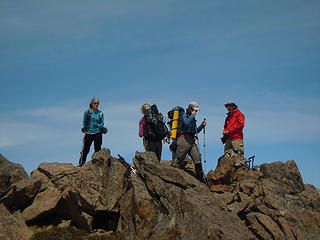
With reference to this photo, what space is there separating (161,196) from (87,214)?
407 cm

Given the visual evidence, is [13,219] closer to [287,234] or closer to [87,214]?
[87,214]

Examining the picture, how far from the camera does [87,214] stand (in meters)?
15.8

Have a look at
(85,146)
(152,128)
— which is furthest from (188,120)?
(85,146)

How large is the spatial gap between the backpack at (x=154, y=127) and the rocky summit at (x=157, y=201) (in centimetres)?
195

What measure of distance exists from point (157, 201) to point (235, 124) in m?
7.65

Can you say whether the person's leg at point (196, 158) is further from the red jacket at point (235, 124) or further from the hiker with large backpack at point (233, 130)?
the red jacket at point (235, 124)

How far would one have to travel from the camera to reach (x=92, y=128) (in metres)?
19.7

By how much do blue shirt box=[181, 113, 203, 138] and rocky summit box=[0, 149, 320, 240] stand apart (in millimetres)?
2245

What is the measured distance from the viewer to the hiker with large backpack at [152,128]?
18.3m

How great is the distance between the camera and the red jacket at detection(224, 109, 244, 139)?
764 inches

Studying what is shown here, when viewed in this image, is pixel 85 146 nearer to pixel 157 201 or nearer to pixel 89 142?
pixel 89 142

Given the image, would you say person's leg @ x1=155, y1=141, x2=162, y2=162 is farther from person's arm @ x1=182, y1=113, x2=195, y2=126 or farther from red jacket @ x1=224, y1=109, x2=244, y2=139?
red jacket @ x1=224, y1=109, x2=244, y2=139

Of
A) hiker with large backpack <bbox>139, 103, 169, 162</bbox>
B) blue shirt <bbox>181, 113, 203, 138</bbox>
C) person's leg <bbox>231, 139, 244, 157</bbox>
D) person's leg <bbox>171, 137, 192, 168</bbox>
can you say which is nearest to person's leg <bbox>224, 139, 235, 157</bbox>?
person's leg <bbox>231, 139, 244, 157</bbox>

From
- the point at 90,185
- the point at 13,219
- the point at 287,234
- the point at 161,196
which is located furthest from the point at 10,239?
the point at 287,234
